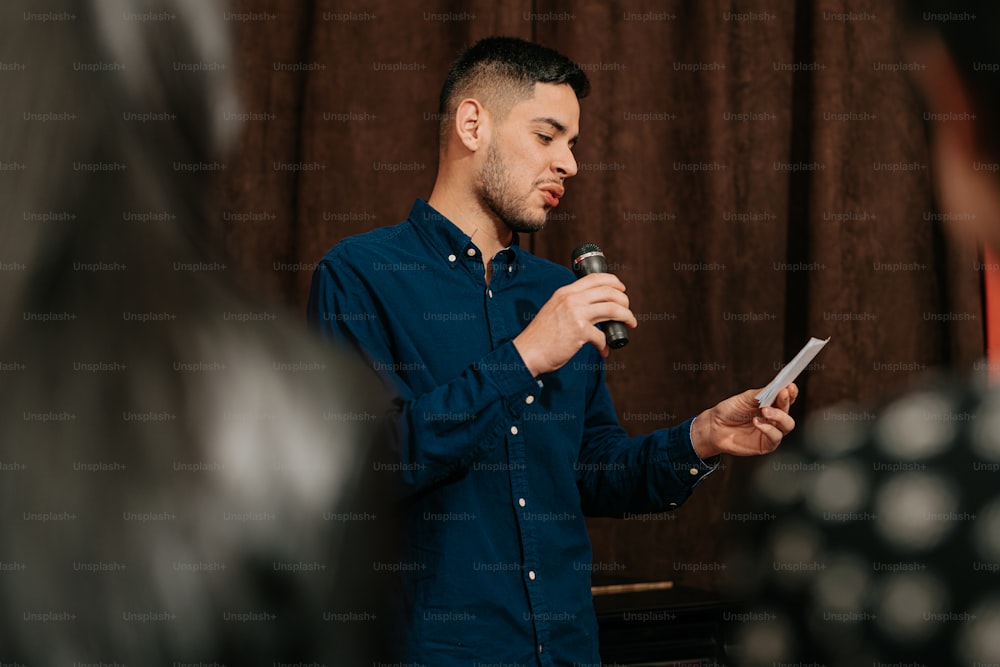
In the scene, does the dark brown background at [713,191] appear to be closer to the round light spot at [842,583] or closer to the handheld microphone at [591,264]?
the handheld microphone at [591,264]

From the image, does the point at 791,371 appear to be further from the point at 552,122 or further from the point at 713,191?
the point at 713,191

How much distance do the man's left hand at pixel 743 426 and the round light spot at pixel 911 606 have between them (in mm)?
502

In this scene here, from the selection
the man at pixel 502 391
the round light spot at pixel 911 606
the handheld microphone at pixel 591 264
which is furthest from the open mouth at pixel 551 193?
the round light spot at pixel 911 606

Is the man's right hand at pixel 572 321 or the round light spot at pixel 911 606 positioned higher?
the man's right hand at pixel 572 321

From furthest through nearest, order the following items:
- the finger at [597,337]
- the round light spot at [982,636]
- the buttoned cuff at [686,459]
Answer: the buttoned cuff at [686,459] < the finger at [597,337] < the round light spot at [982,636]

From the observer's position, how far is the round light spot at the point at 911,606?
1143 mm

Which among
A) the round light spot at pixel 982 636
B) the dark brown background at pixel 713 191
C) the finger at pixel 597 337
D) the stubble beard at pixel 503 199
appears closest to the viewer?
the round light spot at pixel 982 636

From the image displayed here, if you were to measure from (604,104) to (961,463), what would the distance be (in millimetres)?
1827

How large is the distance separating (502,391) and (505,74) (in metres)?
0.76

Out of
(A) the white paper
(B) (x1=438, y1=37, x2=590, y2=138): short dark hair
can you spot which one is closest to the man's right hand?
(A) the white paper

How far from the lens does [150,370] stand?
0.20 meters

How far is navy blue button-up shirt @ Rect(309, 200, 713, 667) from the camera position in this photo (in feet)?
5.04

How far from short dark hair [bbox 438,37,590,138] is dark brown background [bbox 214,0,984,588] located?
62 centimetres

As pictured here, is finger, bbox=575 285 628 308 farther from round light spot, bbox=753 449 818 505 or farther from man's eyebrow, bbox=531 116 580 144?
man's eyebrow, bbox=531 116 580 144
